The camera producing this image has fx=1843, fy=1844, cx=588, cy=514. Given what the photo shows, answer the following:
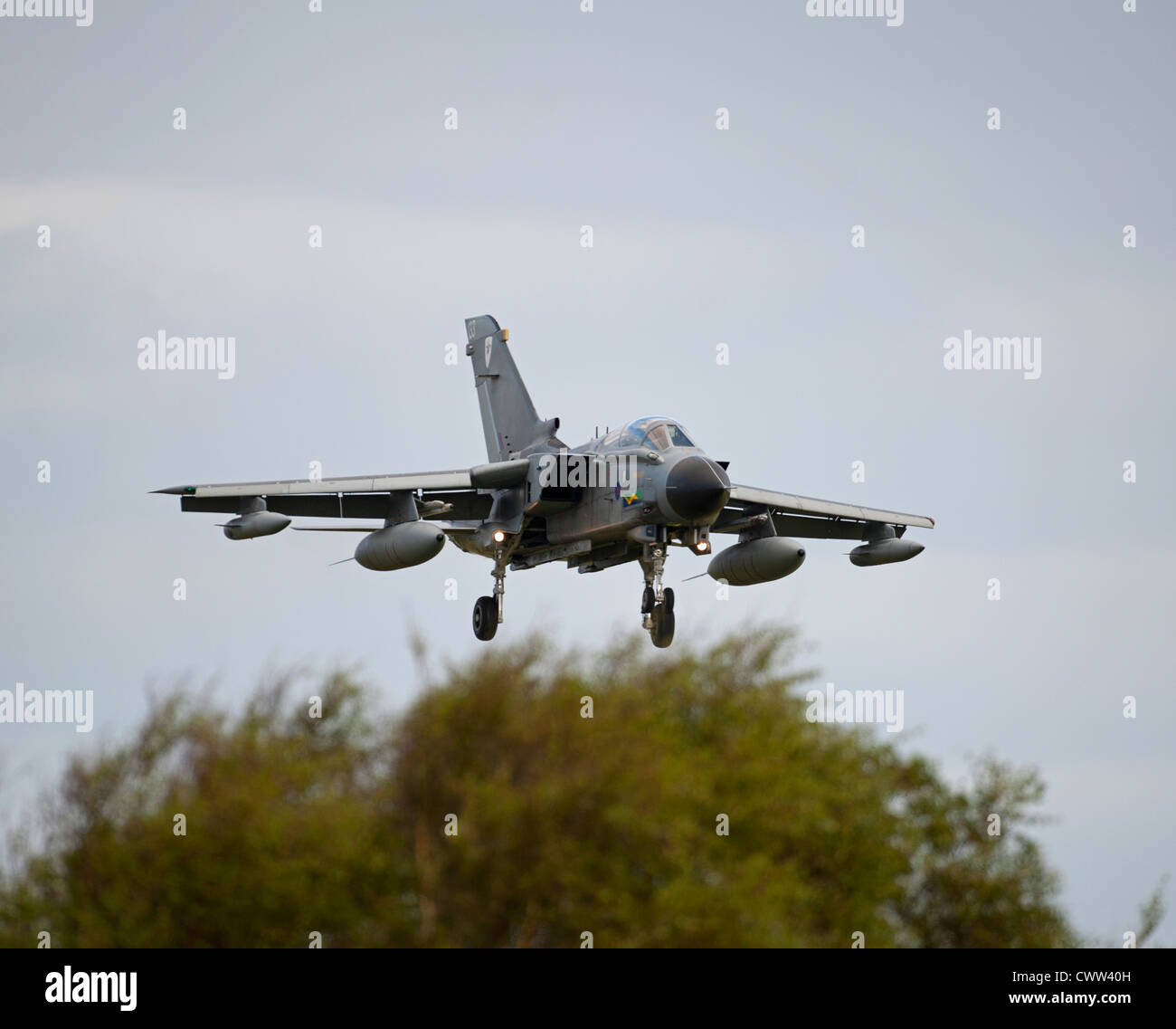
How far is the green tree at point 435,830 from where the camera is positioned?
19578 mm

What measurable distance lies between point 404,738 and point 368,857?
1.61 meters

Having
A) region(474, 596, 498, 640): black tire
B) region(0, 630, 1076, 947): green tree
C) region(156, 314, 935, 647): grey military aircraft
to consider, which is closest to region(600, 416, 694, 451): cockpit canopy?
region(156, 314, 935, 647): grey military aircraft

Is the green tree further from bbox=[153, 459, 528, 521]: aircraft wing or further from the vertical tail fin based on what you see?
the vertical tail fin

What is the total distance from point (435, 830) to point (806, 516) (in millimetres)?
19778

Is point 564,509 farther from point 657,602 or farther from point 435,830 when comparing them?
point 435,830

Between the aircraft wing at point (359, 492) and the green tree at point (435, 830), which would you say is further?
the aircraft wing at point (359, 492)

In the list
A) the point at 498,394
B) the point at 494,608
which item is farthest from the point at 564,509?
the point at 498,394

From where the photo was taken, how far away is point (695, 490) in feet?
97.9

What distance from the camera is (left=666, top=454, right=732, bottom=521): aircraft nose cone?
2984 centimetres

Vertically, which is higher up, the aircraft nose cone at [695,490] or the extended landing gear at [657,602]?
the aircraft nose cone at [695,490]

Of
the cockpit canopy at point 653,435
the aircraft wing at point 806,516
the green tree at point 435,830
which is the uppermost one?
the cockpit canopy at point 653,435

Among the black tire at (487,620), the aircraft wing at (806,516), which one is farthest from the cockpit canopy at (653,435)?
the black tire at (487,620)

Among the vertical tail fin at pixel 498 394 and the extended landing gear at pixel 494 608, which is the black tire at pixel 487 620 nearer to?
the extended landing gear at pixel 494 608
